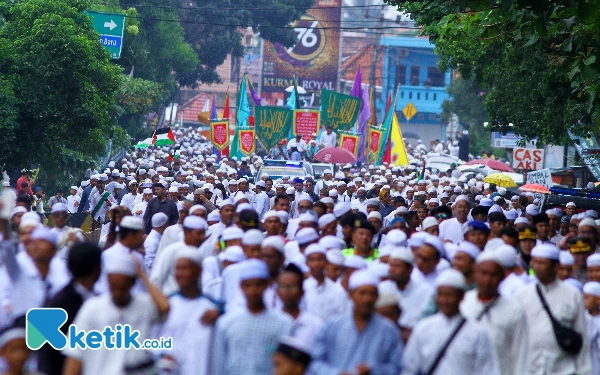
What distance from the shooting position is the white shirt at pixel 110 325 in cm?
661

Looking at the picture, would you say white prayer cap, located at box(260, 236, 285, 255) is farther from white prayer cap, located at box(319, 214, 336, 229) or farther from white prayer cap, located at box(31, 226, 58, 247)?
white prayer cap, located at box(319, 214, 336, 229)

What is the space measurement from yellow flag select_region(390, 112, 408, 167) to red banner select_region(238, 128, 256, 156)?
5283mm

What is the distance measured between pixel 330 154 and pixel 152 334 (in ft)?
→ 85.2

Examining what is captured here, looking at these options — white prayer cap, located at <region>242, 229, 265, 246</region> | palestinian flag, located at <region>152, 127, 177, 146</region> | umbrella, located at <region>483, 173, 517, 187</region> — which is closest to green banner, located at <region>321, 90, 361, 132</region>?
palestinian flag, located at <region>152, 127, 177, 146</region>

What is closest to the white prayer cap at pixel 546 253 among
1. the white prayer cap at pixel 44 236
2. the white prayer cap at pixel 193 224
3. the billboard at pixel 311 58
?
the white prayer cap at pixel 193 224

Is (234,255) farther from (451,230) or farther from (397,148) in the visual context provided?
(397,148)

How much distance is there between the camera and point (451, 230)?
1489 cm

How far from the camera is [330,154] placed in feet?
108

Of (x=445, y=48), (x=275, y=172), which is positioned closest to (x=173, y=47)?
(x=275, y=172)

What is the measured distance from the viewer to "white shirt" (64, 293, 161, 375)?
21.7 feet

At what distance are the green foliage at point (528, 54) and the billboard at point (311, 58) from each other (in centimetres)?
5055

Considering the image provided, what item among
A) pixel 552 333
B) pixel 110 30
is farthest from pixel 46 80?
pixel 552 333

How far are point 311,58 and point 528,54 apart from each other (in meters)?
57.1

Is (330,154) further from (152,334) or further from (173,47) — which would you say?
(152,334)
